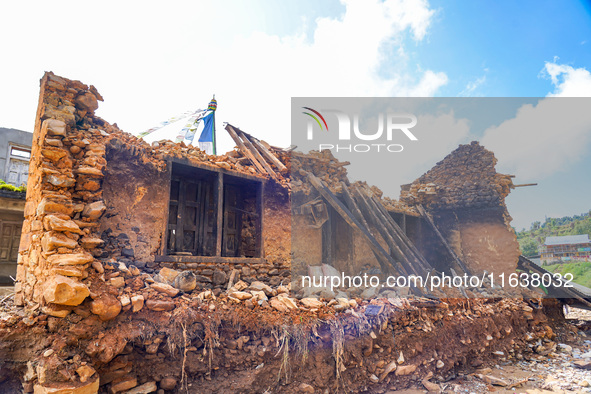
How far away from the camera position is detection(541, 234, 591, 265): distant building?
33.1 ft

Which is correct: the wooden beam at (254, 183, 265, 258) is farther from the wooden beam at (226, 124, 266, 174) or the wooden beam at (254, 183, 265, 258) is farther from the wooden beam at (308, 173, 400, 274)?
the wooden beam at (308, 173, 400, 274)

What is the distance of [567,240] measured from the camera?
1130cm

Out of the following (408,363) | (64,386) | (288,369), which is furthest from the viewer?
(408,363)

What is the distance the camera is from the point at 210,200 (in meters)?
6.50

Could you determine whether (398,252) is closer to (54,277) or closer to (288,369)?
(288,369)

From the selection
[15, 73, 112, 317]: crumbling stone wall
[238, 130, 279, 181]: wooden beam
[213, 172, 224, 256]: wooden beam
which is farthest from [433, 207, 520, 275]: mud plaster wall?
[15, 73, 112, 317]: crumbling stone wall

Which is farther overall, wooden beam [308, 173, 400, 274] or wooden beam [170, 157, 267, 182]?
wooden beam [308, 173, 400, 274]

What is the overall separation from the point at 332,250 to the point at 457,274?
4.28m

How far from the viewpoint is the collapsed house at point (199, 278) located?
337 centimetres

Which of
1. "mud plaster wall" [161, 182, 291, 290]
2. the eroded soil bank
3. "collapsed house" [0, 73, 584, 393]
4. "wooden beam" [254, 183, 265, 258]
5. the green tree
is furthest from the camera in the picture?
the green tree

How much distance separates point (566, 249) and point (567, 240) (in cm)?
33

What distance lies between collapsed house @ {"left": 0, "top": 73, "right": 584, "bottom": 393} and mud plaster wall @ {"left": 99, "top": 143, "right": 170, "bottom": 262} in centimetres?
2

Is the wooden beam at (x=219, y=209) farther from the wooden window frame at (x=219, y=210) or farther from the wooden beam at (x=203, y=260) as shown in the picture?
the wooden beam at (x=203, y=260)

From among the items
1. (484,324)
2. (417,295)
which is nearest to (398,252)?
(417,295)
